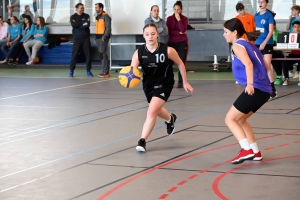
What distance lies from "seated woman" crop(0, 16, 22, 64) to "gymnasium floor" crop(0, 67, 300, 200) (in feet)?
32.9

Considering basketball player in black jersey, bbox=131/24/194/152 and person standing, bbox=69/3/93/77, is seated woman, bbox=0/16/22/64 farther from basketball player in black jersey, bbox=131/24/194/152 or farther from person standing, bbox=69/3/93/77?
basketball player in black jersey, bbox=131/24/194/152

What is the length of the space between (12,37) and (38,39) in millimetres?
1080

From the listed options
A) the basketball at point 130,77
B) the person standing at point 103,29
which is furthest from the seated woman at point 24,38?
the basketball at point 130,77

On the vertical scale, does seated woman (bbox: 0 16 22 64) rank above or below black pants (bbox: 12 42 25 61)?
above

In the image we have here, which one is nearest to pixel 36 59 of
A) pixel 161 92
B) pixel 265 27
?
pixel 265 27

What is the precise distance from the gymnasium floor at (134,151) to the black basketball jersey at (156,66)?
819 mm

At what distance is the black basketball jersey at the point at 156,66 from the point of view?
8367 mm

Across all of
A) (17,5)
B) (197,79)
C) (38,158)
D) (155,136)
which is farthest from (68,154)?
(17,5)

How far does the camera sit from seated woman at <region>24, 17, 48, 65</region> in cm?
2356

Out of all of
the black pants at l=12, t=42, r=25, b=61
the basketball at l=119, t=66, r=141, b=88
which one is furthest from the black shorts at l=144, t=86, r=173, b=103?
the black pants at l=12, t=42, r=25, b=61

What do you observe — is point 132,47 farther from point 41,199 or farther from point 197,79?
point 41,199

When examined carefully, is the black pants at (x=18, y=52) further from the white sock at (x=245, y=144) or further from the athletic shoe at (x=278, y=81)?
the white sock at (x=245, y=144)

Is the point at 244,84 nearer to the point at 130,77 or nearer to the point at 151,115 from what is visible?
the point at 151,115

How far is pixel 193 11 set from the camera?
23047 mm
